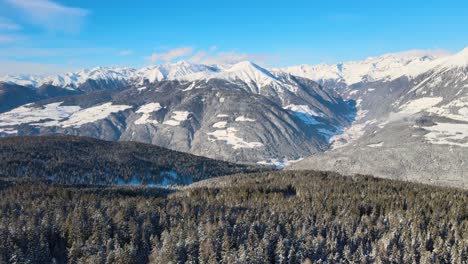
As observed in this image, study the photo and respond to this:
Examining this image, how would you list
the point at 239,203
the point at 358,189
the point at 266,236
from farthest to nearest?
the point at 358,189
the point at 239,203
the point at 266,236

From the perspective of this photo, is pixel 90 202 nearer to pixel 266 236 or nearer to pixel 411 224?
pixel 266 236

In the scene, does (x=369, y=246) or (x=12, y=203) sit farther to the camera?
(x=12, y=203)

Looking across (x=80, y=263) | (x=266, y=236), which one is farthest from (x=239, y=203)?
(x=80, y=263)

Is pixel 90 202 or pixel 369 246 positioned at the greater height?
pixel 90 202

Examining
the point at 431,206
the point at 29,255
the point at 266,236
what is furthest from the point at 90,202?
the point at 431,206

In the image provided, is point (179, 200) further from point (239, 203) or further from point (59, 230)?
point (59, 230)

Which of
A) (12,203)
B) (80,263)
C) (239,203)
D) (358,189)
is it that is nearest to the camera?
(80,263)
